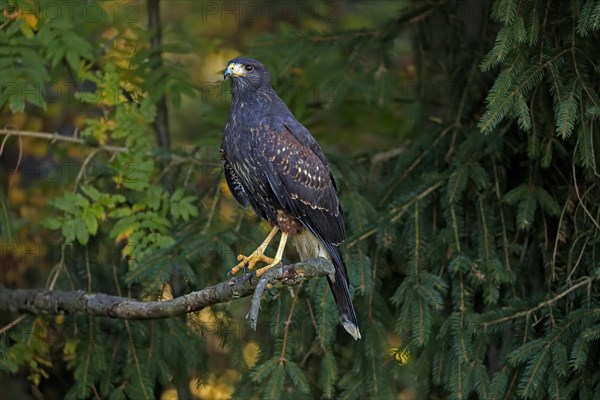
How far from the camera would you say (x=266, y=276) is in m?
4.15

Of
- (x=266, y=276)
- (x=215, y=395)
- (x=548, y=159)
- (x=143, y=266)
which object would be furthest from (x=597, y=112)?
(x=215, y=395)

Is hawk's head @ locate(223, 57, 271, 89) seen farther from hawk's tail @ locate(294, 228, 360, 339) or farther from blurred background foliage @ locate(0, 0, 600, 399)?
hawk's tail @ locate(294, 228, 360, 339)

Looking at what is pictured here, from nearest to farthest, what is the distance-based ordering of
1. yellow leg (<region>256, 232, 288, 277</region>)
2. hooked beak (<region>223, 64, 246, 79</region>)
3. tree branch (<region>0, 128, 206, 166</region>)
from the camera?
yellow leg (<region>256, 232, 288, 277</region>) → hooked beak (<region>223, 64, 246, 79</region>) → tree branch (<region>0, 128, 206, 166</region>)

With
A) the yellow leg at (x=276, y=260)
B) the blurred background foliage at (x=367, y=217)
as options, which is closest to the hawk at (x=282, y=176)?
the yellow leg at (x=276, y=260)

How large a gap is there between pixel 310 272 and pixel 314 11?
4.37m

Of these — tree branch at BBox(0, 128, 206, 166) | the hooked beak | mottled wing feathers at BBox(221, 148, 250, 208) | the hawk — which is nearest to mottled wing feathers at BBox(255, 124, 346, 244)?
the hawk

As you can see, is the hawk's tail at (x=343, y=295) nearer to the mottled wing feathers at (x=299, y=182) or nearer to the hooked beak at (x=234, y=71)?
the mottled wing feathers at (x=299, y=182)

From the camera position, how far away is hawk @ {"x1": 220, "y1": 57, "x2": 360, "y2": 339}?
5.00 m

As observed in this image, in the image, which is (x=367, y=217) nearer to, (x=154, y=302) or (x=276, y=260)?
(x=276, y=260)

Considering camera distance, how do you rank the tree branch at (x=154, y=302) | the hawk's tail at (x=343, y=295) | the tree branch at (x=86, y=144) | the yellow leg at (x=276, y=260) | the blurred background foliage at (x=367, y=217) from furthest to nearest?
the tree branch at (x=86, y=144) → the hawk's tail at (x=343, y=295) → the blurred background foliage at (x=367, y=217) → the yellow leg at (x=276, y=260) → the tree branch at (x=154, y=302)

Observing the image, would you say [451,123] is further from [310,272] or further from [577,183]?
[310,272]

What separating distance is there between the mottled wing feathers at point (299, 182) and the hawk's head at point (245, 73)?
0.39 metres

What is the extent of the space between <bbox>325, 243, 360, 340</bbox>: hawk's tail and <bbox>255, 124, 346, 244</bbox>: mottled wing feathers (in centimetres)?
12

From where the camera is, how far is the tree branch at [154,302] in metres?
4.22
